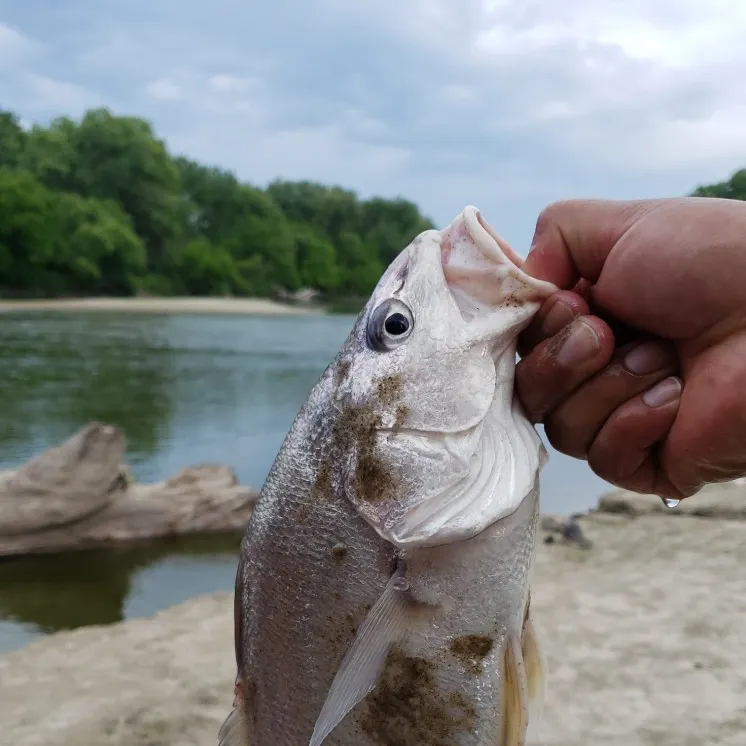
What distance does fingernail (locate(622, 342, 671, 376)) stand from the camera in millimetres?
2219

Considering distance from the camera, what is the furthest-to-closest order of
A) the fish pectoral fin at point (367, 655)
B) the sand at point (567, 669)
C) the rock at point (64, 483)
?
the rock at point (64, 483)
the sand at point (567, 669)
the fish pectoral fin at point (367, 655)

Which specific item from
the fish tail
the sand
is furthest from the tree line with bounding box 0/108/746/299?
the fish tail

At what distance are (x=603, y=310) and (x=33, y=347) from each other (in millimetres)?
27128

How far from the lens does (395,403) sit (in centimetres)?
197

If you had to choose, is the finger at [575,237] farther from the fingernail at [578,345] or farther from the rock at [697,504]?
the rock at [697,504]

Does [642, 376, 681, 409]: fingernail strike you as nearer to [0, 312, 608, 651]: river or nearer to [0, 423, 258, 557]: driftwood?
[0, 312, 608, 651]: river

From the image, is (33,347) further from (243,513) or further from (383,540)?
(383,540)

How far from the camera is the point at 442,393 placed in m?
1.96

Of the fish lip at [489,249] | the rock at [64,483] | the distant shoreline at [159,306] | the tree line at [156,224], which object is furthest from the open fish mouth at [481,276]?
the tree line at [156,224]

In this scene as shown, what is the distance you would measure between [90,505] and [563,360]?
6341 millimetres

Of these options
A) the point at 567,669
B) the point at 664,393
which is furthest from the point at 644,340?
the point at 567,669

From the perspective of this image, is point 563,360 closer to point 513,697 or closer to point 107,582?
point 513,697

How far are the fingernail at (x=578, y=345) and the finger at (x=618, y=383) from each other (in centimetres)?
13

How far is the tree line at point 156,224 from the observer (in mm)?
53156
